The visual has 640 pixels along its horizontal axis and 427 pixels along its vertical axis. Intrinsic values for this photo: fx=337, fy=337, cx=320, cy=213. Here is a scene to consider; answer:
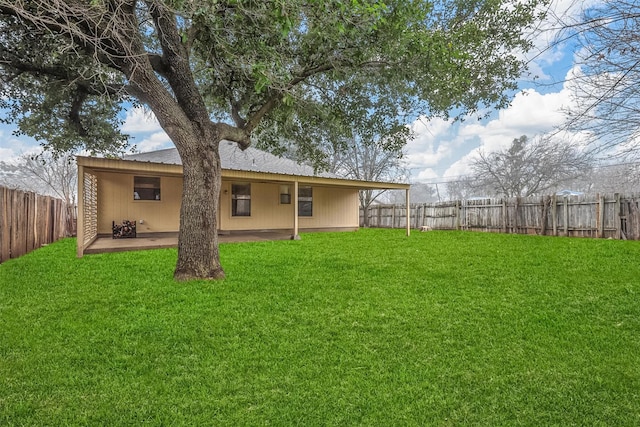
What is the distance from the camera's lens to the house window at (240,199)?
11.9 metres

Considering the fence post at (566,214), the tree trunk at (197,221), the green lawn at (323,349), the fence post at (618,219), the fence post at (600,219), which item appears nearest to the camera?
the green lawn at (323,349)

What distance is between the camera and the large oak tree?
456 cm

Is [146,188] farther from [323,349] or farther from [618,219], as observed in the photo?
[618,219]

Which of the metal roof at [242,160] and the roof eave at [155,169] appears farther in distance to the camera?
the metal roof at [242,160]

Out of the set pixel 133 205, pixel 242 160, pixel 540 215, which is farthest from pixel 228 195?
pixel 540 215

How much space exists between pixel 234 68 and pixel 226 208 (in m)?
6.70

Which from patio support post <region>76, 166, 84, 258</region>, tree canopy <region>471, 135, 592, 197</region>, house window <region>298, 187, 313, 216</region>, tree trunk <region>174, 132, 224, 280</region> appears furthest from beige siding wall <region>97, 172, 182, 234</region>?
tree canopy <region>471, 135, 592, 197</region>

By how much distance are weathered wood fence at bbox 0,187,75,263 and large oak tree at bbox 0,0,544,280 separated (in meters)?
1.79

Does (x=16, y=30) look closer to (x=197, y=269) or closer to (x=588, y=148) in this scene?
(x=197, y=269)

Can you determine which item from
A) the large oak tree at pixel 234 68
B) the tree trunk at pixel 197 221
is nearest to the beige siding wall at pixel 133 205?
the large oak tree at pixel 234 68

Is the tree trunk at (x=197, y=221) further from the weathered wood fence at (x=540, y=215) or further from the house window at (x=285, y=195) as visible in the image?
the weathered wood fence at (x=540, y=215)

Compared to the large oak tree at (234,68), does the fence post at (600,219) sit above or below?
below

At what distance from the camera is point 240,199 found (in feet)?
39.6

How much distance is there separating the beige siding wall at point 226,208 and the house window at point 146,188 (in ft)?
0.37
